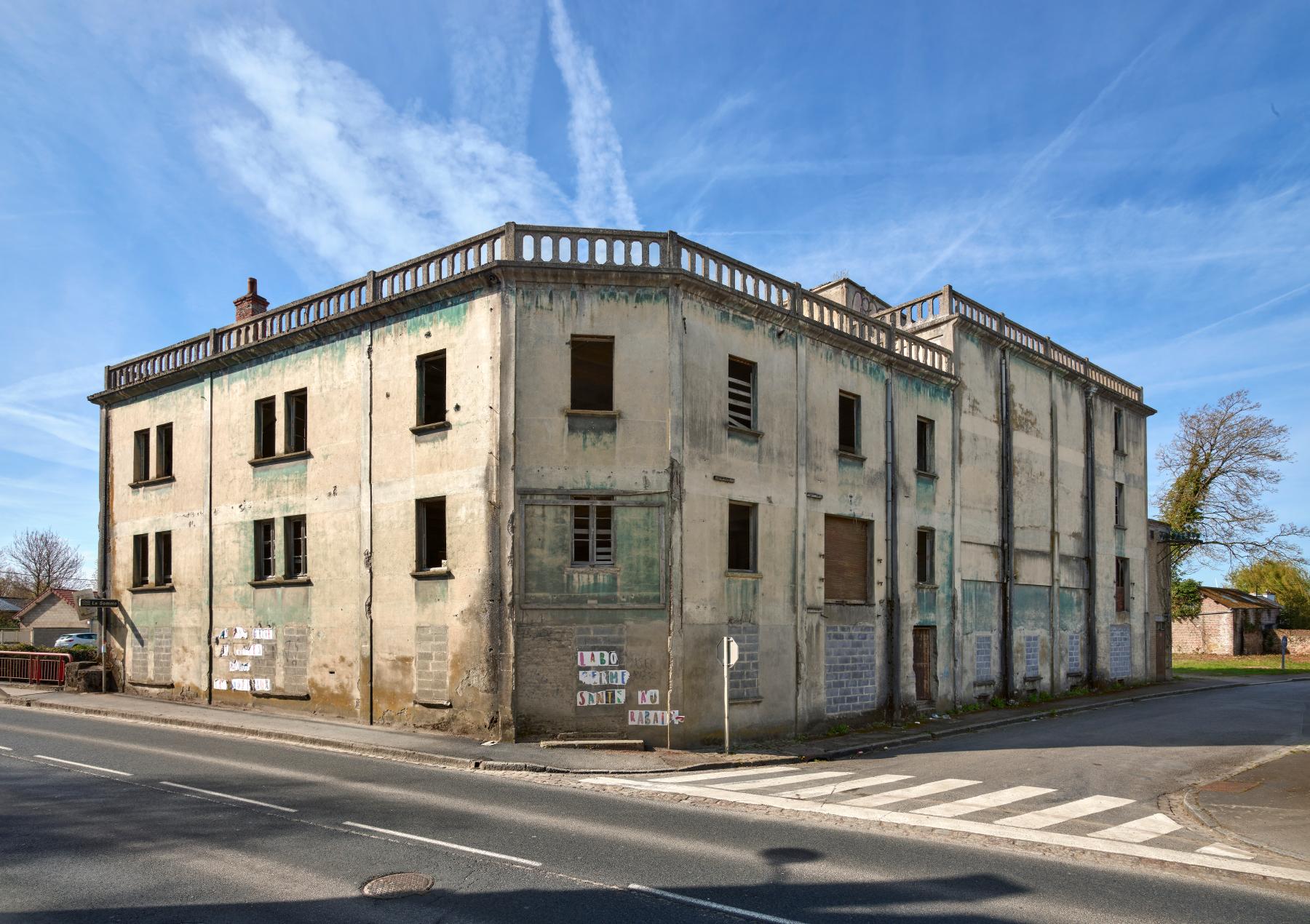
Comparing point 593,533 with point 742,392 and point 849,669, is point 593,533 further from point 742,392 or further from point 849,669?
point 849,669

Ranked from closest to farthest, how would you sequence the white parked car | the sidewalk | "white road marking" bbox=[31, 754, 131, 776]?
"white road marking" bbox=[31, 754, 131, 776] < the sidewalk < the white parked car

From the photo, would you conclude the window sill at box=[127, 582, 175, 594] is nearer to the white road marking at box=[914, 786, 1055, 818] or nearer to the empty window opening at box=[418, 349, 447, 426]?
the empty window opening at box=[418, 349, 447, 426]

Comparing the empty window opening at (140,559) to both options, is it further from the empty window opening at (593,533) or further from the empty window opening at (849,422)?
the empty window opening at (849,422)

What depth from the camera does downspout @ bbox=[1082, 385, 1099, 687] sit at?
31.5 metres

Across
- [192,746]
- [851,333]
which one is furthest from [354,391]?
[851,333]

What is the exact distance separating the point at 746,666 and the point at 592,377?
22.4ft

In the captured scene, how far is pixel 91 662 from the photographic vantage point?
27.8 m

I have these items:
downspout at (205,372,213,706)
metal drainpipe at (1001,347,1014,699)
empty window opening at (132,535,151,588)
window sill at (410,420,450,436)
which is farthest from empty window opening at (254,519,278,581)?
metal drainpipe at (1001,347,1014,699)

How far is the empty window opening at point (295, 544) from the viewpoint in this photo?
21.9m

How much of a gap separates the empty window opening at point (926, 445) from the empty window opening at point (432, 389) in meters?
13.0

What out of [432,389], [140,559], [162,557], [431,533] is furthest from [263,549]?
[432,389]

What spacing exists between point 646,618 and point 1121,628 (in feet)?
80.5

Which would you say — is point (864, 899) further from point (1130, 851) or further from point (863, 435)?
point (863, 435)

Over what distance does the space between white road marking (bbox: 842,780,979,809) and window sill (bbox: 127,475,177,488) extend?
2144 centimetres
